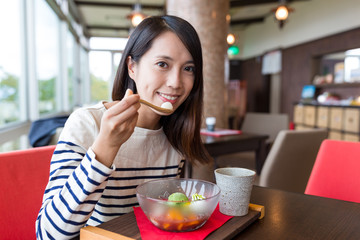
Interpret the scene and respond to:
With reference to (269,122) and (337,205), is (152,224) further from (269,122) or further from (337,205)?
(269,122)

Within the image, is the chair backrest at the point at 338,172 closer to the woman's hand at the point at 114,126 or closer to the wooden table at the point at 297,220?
the wooden table at the point at 297,220

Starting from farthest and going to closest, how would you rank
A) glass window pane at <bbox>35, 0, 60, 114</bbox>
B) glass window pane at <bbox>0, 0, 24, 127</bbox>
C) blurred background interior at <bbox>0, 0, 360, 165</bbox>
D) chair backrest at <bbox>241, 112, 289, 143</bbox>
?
1. glass window pane at <bbox>35, 0, 60, 114</bbox>
2. chair backrest at <bbox>241, 112, 289, 143</bbox>
3. blurred background interior at <bbox>0, 0, 360, 165</bbox>
4. glass window pane at <bbox>0, 0, 24, 127</bbox>

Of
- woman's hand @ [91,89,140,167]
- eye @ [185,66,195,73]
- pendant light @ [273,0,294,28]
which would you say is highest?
pendant light @ [273,0,294,28]

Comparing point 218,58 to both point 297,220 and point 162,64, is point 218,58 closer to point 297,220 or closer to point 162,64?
point 162,64

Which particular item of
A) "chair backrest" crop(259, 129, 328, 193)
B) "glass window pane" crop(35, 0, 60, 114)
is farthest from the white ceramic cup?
"glass window pane" crop(35, 0, 60, 114)

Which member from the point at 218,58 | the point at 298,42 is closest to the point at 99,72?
the point at 298,42

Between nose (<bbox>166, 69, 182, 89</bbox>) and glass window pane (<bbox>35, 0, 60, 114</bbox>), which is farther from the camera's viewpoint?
glass window pane (<bbox>35, 0, 60, 114</bbox>)

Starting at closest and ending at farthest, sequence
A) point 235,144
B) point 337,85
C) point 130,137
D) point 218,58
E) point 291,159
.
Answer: point 130,137
point 291,159
point 235,144
point 218,58
point 337,85

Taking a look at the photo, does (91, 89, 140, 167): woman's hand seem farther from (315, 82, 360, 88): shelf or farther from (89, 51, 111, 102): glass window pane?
(89, 51, 111, 102): glass window pane

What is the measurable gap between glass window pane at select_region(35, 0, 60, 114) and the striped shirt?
2948 mm

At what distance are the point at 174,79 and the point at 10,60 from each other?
8.13 feet

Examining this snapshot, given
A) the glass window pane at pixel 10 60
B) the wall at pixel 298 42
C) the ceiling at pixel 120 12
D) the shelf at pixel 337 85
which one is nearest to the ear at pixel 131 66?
the glass window pane at pixel 10 60

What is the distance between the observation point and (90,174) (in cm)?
65

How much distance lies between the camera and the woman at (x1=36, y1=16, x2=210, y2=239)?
26.4 inches
